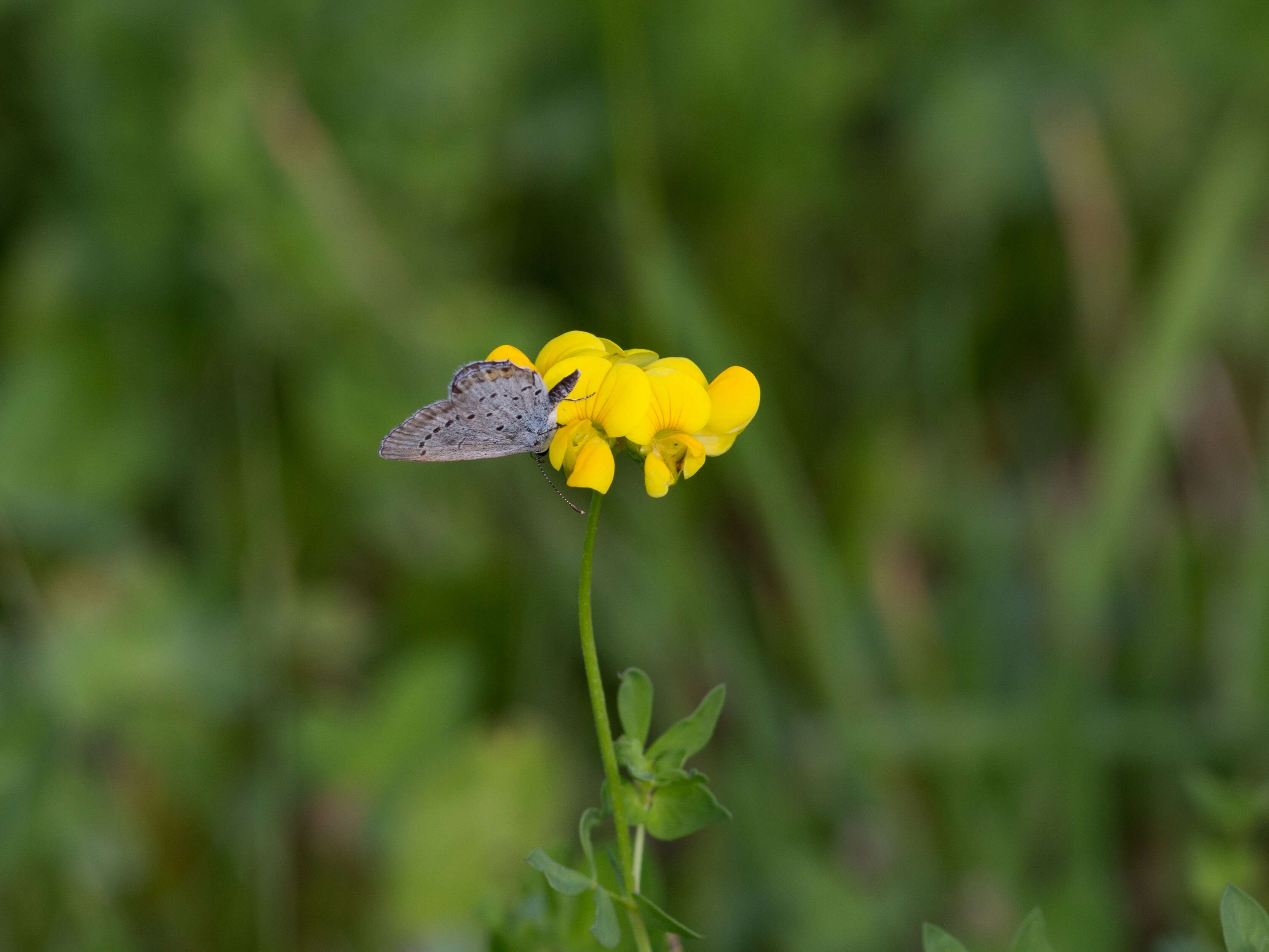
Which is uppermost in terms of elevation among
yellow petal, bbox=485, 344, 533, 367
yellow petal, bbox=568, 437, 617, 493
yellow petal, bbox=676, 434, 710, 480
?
yellow petal, bbox=485, 344, 533, 367

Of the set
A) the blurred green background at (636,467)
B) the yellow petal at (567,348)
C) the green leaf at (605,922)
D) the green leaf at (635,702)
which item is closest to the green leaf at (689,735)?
→ the green leaf at (635,702)

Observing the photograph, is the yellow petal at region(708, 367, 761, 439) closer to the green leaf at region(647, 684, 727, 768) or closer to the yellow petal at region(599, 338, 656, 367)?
the yellow petal at region(599, 338, 656, 367)

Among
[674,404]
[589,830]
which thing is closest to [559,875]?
[589,830]

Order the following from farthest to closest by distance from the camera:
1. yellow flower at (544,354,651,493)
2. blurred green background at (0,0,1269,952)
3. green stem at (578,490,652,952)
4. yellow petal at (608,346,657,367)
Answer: blurred green background at (0,0,1269,952), yellow petal at (608,346,657,367), yellow flower at (544,354,651,493), green stem at (578,490,652,952)

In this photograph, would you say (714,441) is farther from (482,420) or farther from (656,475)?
(482,420)

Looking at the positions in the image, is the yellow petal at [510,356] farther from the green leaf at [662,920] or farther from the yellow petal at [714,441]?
the green leaf at [662,920]

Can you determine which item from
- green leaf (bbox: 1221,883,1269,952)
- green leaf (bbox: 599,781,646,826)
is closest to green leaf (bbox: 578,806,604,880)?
green leaf (bbox: 599,781,646,826)
